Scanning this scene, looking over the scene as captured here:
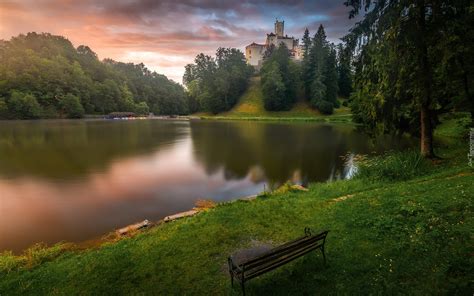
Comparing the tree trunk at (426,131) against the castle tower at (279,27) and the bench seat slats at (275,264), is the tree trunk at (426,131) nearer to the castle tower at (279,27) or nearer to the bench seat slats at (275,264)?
the bench seat slats at (275,264)

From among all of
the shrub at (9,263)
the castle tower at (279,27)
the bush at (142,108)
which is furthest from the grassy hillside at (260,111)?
the shrub at (9,263)

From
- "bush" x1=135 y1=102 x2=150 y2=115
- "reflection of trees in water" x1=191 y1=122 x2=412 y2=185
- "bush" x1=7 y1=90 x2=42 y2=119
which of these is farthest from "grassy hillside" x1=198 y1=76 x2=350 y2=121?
"bush" x1=7 y1=90 x2=42 y2=119

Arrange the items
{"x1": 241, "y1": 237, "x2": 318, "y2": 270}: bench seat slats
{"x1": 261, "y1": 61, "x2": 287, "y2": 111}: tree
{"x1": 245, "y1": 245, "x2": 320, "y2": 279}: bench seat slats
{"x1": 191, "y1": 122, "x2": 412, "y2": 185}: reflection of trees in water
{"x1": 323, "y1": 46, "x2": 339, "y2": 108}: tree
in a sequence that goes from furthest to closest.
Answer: {"x1": 261, "y1": 61, "x2": 287, "y2": 111}: tree < {"x1": 323, "y1": 46, "x2": 339, "y2": 108}: tree < {"x1": 191, "y1": 122, "x2": 412, "y2": 185}: reflection of trees in water < {"x1": 245, "y1": 245, "x2": 320, "y2": 279}: bench seat slats < {"x1": 241, "y1": 237, "x2": 318, "y2": 270}: bench seat slats

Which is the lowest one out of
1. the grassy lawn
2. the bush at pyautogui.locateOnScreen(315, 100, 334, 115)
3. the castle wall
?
the grassy lawn

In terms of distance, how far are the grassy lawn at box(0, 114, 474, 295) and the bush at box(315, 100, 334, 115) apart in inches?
3395

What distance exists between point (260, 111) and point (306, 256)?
9883 centimetres

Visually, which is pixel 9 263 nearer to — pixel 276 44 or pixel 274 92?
pixel 274 92

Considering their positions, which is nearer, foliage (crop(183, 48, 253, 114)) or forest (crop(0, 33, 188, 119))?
forest (crop(0, 33, 188, 119))

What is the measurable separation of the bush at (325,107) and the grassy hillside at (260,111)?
5.68 ft

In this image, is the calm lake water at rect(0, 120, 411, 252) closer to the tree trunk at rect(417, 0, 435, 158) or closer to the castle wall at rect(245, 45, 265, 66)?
the tree trunk at rect(417, 0, 435, 158)

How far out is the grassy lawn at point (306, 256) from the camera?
602 centimetres

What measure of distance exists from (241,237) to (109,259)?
400 cm

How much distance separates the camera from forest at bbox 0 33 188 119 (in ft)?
337

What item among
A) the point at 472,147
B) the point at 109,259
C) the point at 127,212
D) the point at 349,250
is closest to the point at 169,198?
the point at 127,212
